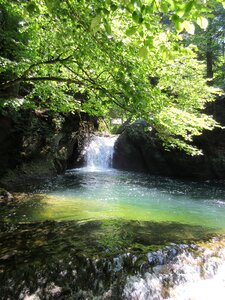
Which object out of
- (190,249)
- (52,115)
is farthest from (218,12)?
(190,249)

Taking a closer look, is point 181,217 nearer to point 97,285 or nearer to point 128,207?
point 128,207

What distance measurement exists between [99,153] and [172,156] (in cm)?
602

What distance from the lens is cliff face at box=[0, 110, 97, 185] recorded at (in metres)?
14.3

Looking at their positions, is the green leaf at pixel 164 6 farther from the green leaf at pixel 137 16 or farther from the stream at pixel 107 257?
the stream at pixel 107 257

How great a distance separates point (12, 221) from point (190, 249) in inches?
174

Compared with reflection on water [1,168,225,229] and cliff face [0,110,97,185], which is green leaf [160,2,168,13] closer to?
reflection on water [1,168,225,229]

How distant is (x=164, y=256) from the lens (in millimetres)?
5074

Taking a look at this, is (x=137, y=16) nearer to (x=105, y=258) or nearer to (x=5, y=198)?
(x=105, y=258)

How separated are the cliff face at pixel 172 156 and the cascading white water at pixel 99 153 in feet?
1.91

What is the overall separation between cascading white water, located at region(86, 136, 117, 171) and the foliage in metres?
11.5

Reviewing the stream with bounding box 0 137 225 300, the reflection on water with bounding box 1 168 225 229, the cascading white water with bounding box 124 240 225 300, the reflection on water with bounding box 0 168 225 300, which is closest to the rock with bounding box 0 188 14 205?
the reflection on water with bounding box 1 168 225 229

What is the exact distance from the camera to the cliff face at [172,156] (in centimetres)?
1773

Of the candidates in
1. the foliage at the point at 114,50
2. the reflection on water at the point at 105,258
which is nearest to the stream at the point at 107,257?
the reflection on water at the point at 105,258

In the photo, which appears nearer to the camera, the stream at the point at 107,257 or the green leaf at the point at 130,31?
the green leaf at the point at 130,31
